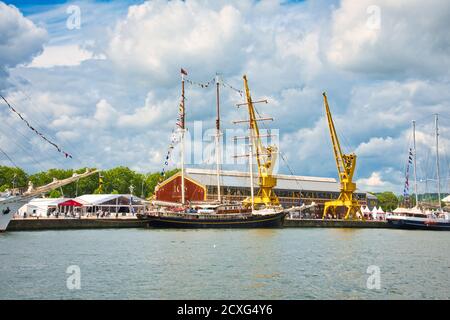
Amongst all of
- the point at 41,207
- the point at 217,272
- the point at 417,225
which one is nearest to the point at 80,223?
the point at 41,207

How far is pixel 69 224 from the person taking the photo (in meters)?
74.1

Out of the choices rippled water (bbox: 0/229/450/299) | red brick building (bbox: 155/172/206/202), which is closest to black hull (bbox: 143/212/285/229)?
Answer: red brick building (bbox: 155/172/206/202)

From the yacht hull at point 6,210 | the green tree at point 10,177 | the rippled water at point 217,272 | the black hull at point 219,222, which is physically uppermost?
the green tree at point 10,177

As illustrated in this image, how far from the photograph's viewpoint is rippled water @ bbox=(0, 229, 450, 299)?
79.9 feet

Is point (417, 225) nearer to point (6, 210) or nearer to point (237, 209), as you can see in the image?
point (237, 209)

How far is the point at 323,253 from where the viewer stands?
137ft

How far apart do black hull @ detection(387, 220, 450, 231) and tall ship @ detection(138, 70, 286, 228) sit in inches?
799

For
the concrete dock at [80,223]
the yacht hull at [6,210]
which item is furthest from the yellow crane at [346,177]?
the yacht hull at [6,210]

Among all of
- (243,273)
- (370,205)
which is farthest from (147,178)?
(243,273)

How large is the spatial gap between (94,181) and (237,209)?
7106cm

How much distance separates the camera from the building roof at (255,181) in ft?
355

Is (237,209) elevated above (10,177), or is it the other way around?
(10,177)

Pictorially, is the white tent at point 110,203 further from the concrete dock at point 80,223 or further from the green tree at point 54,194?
the green tree at point 54,194
